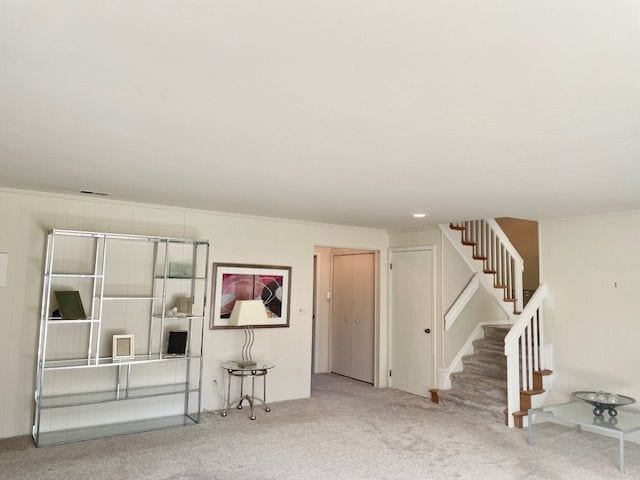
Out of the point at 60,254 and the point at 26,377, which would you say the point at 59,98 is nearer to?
the point at 60,254

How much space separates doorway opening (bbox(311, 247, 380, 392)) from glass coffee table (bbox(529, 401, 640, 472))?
2645 mm

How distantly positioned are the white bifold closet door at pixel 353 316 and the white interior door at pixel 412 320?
369 mm

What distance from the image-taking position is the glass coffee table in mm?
3586

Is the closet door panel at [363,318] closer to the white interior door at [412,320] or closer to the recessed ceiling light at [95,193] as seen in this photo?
the white interior door at [412,320]

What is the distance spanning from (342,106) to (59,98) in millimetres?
1253

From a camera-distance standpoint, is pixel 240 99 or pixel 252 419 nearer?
pixel 240 99

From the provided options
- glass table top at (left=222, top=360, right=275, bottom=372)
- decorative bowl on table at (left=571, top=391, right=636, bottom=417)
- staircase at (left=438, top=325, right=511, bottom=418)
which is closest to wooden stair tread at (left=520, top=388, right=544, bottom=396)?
staircase at (left=438, top=325, right=511, bottom=418)

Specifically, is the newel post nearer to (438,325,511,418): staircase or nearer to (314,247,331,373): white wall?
(438,325,511,418): staircase

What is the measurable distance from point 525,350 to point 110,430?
4.39 meters

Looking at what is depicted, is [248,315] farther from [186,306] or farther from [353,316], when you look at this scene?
[353,316]

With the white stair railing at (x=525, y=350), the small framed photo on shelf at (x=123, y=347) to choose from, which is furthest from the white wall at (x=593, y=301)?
the small framed photo on shelf at (x=123, y=347)

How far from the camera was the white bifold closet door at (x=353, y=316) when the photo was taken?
22.0 feet

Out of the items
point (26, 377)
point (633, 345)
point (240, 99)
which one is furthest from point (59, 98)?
point (633, 345)

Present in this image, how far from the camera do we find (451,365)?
5.71 metres
